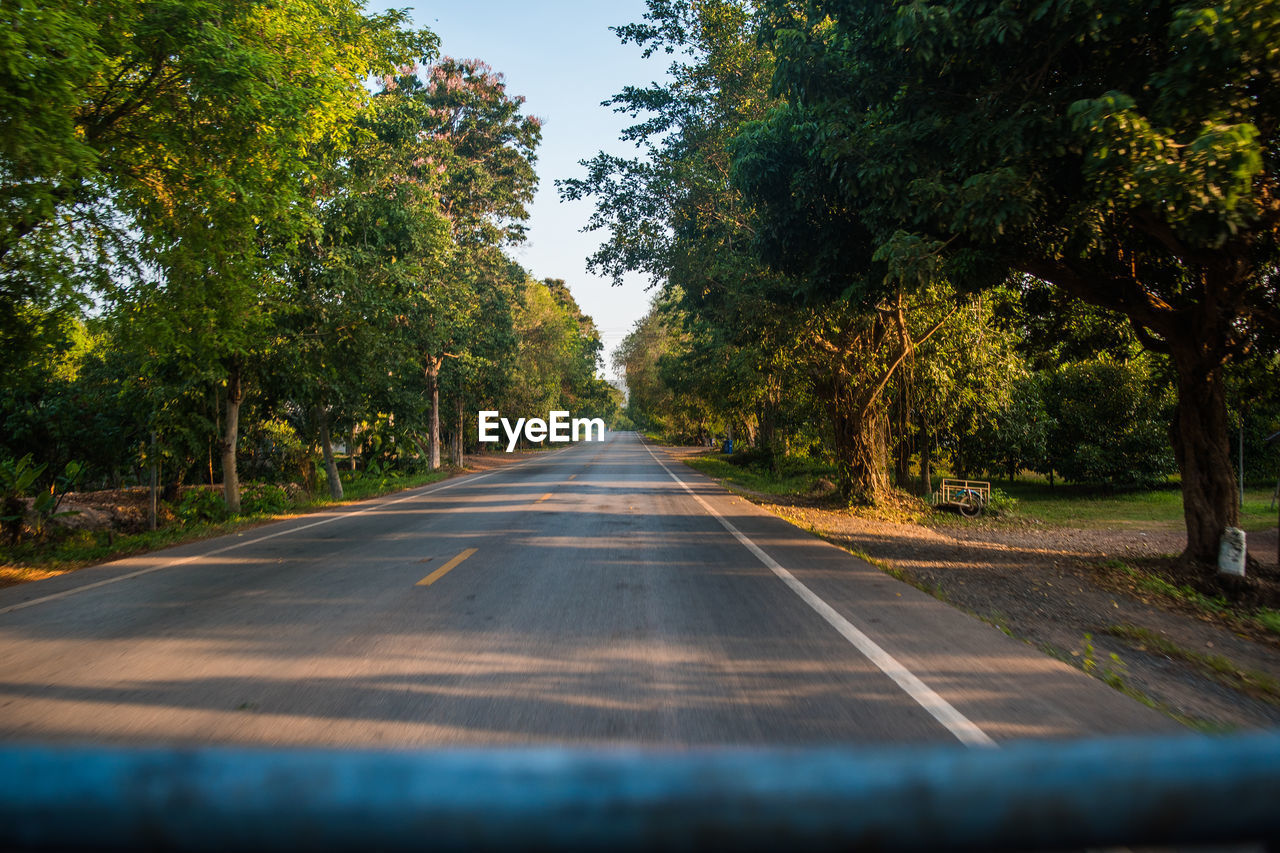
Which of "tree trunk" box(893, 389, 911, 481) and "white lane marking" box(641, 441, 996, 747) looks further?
"tree trunk" box(893, 389, 911, 481)

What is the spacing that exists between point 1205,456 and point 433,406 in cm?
3093

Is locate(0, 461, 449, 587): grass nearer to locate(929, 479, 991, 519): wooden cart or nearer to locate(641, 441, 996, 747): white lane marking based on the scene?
locate(641, 441, 996, 747): white lane marking

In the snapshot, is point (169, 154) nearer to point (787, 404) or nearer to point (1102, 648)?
point (1102, 648)

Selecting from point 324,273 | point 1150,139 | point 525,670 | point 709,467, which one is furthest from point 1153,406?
point 525,670

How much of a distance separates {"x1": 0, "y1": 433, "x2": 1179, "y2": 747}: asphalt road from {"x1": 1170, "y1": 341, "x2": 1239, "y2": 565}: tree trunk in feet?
13.9

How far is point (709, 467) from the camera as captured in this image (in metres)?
39.8

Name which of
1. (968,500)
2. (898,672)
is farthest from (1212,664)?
(968,500)

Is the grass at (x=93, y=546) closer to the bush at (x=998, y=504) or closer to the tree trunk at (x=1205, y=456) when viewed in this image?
the tree trunk at (x=1205, y=456)

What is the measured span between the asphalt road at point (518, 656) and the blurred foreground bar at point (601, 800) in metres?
3.54

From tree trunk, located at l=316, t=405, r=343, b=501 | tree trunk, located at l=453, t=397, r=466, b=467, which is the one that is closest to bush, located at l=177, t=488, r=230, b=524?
tree trunk, located at l=316, t=405, r=343, b=501

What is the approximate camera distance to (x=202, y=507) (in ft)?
65.2

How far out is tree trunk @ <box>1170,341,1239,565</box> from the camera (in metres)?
9.96

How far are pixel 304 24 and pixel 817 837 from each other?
15.5 m

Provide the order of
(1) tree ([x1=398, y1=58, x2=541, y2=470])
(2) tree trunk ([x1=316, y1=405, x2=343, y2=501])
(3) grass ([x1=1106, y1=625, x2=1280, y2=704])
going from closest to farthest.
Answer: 1. (3) grass ([x1=1106, y1=625, x2=1280, y2=704])
2. (2) tree trunk ([x1=316, y1=405, x2=343, y2=501])
3. (1) tree ([x1=398, y1=58, x2=541, y2=470])
